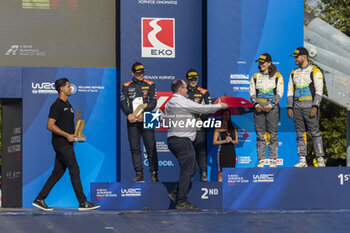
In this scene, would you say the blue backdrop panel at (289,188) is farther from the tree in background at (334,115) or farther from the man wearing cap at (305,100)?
the tree in background at (334,115)

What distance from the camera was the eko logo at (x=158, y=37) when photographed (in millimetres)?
11352

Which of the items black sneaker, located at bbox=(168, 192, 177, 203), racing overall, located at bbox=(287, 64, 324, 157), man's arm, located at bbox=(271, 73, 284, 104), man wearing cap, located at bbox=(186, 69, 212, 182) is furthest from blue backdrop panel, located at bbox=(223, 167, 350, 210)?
man's arm, located at bbox=(271, 73, 284, 104)

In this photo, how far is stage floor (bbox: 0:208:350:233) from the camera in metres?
6.62

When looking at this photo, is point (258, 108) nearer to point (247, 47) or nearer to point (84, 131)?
point (247, 47)

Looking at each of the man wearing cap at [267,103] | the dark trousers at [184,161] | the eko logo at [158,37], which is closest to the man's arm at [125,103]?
the dark trousers at [184,161]

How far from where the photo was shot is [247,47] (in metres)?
11.2

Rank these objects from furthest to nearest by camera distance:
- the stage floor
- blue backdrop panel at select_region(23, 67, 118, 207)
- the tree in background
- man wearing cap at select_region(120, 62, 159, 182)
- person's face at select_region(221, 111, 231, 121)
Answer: the tree in background, blue backdrop panel at select_region(23, 67, 118, 207), person's face at select_region(221, 111, 231, 121), man wearing cap at select_region(120, 62, 159, 182), the stage floor

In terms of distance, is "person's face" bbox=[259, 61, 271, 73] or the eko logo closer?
"person's face" bbox=[259, 61, 271, 73]

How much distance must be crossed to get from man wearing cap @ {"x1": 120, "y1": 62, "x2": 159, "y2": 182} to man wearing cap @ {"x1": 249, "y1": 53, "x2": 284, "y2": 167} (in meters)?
1.52

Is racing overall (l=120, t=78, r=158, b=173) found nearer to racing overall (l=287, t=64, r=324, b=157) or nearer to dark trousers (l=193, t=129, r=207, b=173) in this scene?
dark trousers (l=193, t=129, r=207, b=173)

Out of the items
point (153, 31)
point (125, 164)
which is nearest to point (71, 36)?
point (153, 31)

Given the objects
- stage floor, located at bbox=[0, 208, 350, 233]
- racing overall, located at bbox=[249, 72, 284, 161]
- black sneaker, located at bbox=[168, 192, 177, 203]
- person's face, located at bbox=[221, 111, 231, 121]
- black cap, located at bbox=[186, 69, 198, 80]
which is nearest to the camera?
stage floor, located at bbox=[0, 208, 350, 233]

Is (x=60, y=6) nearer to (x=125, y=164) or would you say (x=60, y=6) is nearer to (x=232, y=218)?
(x=125, y=164)

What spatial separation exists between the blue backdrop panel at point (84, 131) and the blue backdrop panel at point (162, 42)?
386mm
